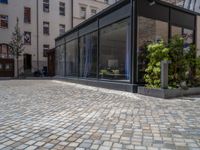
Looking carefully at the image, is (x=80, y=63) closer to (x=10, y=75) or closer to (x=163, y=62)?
(x=163, y=62)

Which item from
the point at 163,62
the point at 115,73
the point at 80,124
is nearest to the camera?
the point at 80,124

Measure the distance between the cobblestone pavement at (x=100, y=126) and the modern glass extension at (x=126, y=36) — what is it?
11.5ft

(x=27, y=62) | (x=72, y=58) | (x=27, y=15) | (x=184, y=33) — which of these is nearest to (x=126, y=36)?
(x=184, y=33)

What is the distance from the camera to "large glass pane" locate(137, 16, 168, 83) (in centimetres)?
962

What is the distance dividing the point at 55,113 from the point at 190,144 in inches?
130

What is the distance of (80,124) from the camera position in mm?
4680

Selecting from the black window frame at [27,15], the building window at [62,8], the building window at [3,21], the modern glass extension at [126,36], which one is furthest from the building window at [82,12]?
the modern glass extension at [126,36]

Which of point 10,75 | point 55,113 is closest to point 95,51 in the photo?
point 55,113

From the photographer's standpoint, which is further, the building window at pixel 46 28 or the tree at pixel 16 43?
the building window at pixel 46 28

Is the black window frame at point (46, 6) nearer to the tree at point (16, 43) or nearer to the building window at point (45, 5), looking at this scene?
the building window at point (45, 5)

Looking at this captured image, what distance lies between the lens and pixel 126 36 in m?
10.2

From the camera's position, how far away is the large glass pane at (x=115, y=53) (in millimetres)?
10242

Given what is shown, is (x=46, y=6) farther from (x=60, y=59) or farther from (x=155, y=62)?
(x=155, y=62)

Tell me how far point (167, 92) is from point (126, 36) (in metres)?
3.47
